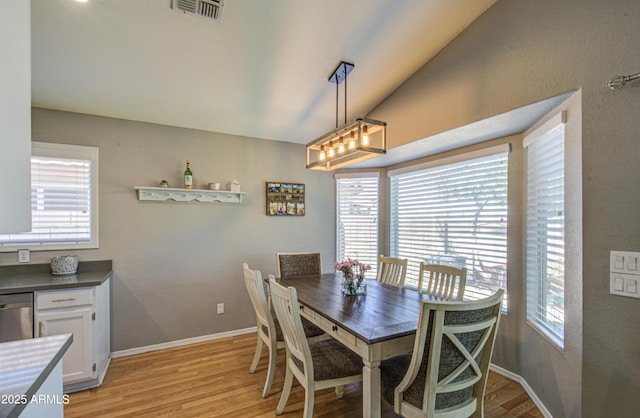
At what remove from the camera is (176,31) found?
2.09 metres

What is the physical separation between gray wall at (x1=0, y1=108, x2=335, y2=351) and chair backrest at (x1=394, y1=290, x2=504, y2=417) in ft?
8.30

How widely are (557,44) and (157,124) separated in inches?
141

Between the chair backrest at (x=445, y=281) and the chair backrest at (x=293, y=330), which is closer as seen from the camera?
the chair backrest at (x=293, y=330)

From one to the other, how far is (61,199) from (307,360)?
2.87 metres

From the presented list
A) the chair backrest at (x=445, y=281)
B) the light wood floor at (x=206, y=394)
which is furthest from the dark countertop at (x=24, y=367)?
the chair backrest at (x=445, y=281)

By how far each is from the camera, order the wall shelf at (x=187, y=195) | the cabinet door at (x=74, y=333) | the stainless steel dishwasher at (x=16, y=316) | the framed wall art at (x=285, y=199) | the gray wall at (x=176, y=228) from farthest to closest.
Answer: the framed wall art at (x=285, y=199) < the wall shelf at (x=187, y=195) < the gray wall at (x=176, y=228) < the cabinet door at (x=74, y=333) < the stainless steel dishwasher at (x=16, y=316)

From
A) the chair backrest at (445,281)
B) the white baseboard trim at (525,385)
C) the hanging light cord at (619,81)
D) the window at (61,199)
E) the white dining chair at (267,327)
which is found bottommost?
the white baseboard trim at (525,385)

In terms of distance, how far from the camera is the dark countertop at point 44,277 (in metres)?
2.29

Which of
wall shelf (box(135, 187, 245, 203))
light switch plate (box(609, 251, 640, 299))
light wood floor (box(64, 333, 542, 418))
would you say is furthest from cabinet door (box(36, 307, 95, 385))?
light switch plate (box(609, 251, 640, 299))

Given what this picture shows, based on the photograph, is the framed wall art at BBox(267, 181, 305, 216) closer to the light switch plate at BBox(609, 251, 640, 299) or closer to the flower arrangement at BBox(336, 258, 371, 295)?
the flower arrangement at BBox(336, 258, 371, 295)

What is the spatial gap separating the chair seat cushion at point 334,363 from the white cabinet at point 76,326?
1.85 meters

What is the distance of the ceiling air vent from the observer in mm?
1867

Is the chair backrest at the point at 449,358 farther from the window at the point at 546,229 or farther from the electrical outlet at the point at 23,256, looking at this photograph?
the electrical outlet at the point at 23,256

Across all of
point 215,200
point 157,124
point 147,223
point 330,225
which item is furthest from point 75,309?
point 330,225
